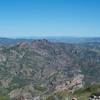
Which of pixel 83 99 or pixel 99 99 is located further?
pixel 83 99

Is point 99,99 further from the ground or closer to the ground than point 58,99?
further from the ground

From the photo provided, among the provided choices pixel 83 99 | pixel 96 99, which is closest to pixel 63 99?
pixel 83 99

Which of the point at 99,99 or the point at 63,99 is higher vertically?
the point at 99,99

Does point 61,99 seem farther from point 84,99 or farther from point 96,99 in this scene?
point 96,99

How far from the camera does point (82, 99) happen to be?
99.5 metres

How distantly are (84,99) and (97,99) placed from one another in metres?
23.3

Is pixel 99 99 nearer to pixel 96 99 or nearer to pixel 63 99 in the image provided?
pixel 96 99

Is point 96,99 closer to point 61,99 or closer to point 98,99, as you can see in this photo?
point 98,99

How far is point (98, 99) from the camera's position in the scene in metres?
77.7

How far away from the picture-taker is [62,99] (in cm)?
9869

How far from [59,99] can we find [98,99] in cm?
2306

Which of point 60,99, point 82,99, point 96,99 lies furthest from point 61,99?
point 96,99

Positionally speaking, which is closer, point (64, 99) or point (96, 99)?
point (96, 99)

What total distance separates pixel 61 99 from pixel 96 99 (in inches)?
836
